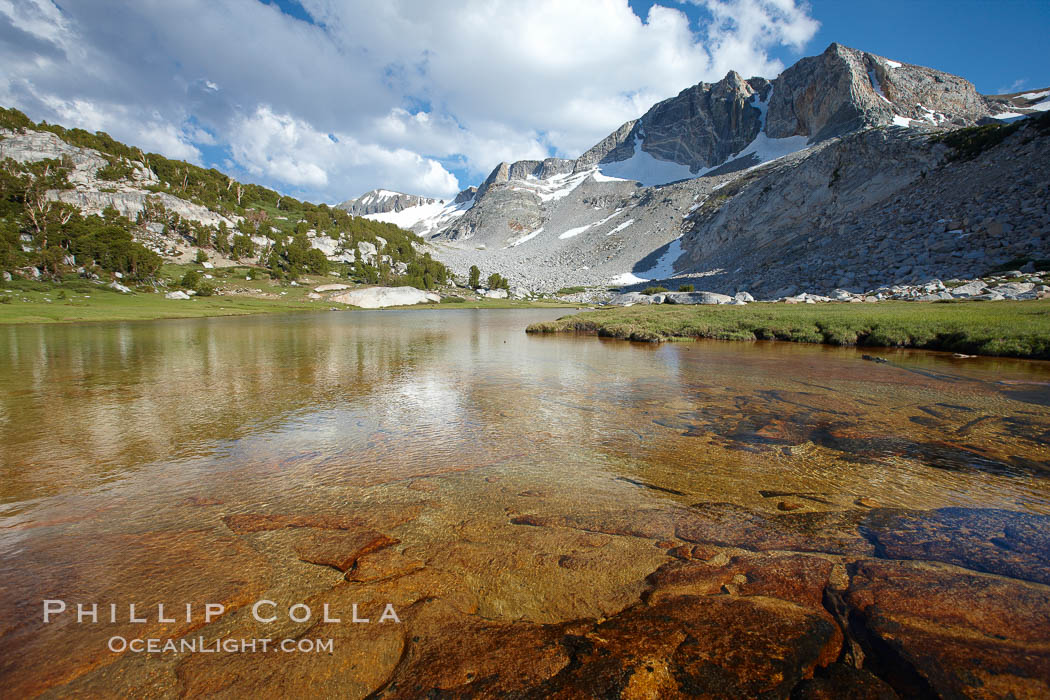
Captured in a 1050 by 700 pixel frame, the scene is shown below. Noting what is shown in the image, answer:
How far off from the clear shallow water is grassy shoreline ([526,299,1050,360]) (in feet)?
13.8

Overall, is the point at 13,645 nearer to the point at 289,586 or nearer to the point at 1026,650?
the point at 289,586

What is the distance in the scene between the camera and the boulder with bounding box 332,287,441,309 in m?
70.1

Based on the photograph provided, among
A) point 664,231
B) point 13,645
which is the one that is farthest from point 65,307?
point 664,231

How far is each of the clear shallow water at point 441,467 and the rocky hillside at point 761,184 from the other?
37.9 metres

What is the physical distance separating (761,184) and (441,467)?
9152 cm

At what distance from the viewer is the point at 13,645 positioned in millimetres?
2600

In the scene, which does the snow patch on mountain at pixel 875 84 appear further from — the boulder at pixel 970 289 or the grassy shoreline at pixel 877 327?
the grassy shoreline at pixel 877 327

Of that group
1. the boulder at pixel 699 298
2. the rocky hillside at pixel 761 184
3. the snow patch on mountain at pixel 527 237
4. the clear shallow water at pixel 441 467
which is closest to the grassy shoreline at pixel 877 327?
the clear shallow water at pixel 441 467

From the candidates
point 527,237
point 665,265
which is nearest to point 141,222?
point 665,265

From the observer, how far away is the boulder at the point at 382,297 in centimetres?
7006

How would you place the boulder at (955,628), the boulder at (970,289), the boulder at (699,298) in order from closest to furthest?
1. the boulder at (955,628)
2. the boulder at (970,289)
3. the boulder at (699,298)

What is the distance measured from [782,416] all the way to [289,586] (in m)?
8.37

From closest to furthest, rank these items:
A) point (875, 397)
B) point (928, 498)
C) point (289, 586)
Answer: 1. point (289, 586)
2. point (928, 498)
3. point (875, 397)

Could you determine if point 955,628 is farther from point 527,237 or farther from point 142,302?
point 527,237
